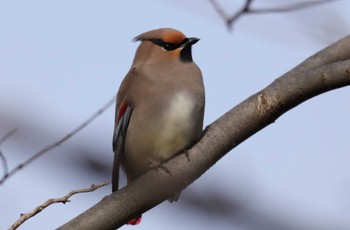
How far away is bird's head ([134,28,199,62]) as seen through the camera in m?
3.58

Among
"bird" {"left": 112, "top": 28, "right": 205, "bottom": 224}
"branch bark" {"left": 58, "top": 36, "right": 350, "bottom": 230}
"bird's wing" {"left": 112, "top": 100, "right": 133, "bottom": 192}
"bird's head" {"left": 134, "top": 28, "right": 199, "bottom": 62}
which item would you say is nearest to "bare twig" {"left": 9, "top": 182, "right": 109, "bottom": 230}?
"branch bark" {"left": 58, "top": 36, "right": 350, "bottom": 230}

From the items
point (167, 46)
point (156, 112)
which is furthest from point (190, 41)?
point (156, 112)

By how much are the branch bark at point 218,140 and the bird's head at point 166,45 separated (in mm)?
1182

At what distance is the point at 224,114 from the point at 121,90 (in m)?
1.05

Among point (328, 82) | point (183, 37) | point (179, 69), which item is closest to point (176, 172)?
point (328, 82)

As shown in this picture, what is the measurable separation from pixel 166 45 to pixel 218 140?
1418 mm

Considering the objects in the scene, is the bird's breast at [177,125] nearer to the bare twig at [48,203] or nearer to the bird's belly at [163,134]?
the bird's belly at [163,134]

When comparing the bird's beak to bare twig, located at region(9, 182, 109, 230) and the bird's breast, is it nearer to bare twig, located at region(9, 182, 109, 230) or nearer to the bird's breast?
the bird's breast

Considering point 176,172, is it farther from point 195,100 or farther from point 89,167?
point 89,167

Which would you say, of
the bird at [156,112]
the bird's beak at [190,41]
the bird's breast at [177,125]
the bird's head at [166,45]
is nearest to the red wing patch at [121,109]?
the bird at [156,112]

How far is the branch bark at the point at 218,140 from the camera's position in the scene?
210 cm

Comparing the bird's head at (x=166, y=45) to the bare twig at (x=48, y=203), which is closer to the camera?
the bare twig at (x=48, y=203)

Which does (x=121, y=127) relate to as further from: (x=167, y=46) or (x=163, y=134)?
(x=167, y=46)

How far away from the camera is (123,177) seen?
307cm
